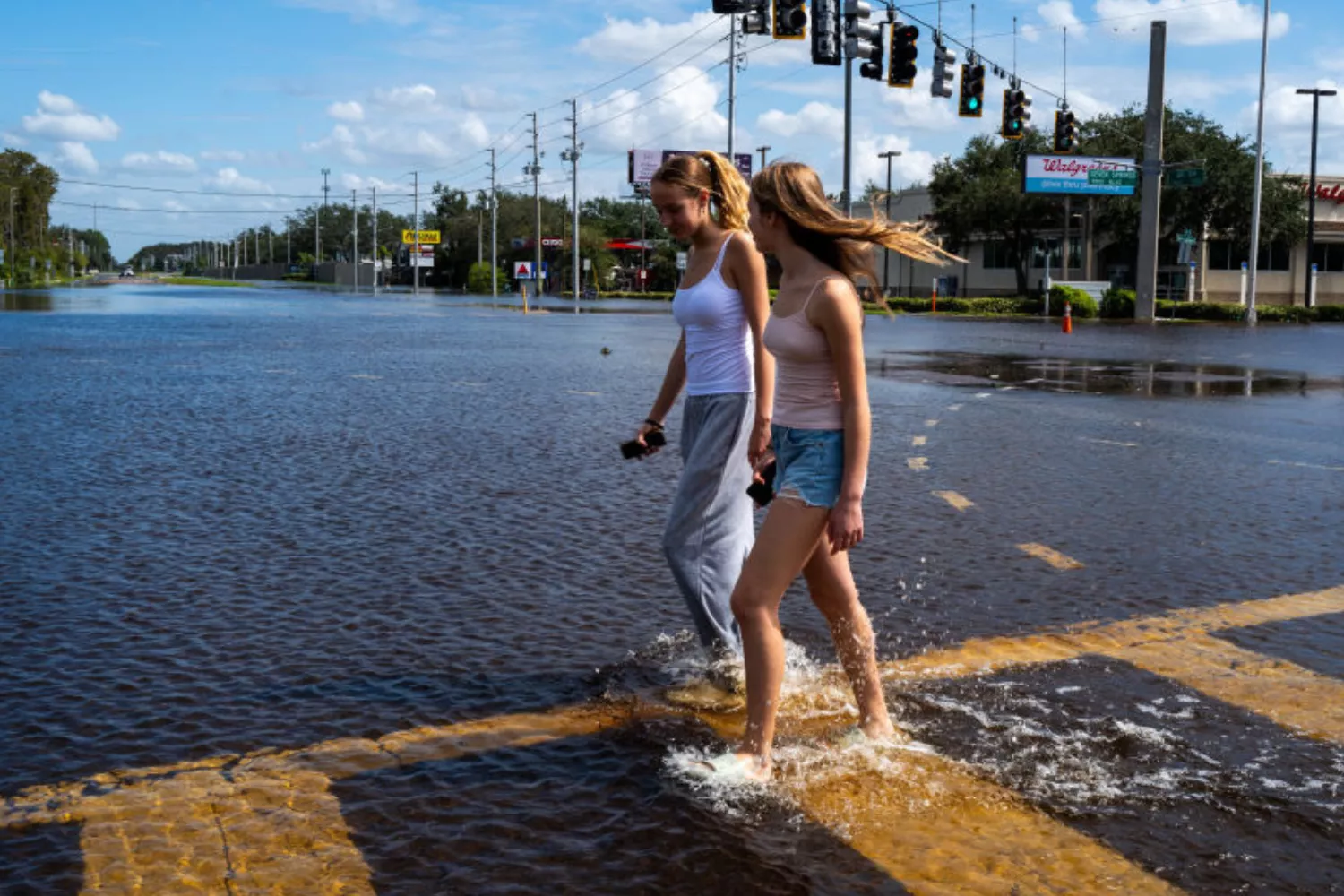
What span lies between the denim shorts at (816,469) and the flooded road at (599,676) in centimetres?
76

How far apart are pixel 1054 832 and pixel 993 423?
970 cm

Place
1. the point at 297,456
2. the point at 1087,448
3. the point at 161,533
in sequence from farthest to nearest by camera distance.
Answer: the point at 1087,448, the point at 297,456, the point at 161,533

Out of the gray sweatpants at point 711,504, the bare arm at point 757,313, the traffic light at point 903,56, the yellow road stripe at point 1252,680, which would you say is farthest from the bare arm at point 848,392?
the traffic light at point 903,56

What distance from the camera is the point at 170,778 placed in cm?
376

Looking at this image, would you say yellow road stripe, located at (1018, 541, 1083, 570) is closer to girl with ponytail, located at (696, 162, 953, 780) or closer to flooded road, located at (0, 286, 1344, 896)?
flooded road, located at (0, 286, 1344, 896)

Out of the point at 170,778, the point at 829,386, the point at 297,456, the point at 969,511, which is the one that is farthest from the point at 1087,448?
the point at 170,778

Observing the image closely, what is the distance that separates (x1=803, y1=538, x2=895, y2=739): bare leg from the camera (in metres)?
4.07

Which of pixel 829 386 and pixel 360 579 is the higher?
pixel 829 386

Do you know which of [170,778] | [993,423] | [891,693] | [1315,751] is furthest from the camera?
→ [993,423]

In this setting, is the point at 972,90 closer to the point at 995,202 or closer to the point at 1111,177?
the point at 1111,177

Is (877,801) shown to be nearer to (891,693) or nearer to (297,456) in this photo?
(891,693)

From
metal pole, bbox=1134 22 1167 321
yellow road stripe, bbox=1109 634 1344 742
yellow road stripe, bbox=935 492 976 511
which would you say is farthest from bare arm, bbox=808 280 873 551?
metal pole, bbox=1134 22 1167 321

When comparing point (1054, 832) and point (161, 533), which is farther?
point (161, 533)

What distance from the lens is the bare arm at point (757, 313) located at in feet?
14.4
